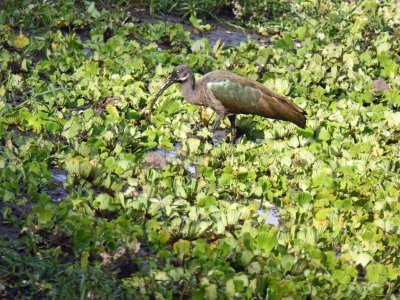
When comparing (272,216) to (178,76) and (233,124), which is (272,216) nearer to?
(233,124)

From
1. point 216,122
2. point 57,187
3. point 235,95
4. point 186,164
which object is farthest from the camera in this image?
point 216,122

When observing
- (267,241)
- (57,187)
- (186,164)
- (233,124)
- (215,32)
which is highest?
(267,241)

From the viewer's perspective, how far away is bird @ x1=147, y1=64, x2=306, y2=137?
309 inches

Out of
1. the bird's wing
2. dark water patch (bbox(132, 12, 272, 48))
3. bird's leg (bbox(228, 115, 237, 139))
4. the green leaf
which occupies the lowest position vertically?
dark water patch (bbox(132, 12, 272, 48))

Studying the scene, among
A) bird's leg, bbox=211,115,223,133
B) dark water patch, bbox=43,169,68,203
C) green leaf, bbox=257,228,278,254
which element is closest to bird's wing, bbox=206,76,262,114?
bird's leg, bbox=211,115,223,133

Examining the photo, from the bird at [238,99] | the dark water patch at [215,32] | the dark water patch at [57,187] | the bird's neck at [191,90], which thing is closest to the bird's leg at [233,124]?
the bird at [238,99]

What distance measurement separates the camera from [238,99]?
310 inches

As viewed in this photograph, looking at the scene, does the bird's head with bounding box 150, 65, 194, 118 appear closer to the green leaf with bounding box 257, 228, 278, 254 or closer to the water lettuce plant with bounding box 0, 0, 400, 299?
the water lettuce plant with bounding box 0, 0, 400, 299

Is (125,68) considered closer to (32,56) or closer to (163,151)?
(32,56)

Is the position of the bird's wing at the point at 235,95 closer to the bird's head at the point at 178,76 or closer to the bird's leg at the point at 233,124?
the bird's leg at the point at 233,124

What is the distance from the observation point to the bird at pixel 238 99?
7.86 meters

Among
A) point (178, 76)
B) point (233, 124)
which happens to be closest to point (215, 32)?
point (178, 76)

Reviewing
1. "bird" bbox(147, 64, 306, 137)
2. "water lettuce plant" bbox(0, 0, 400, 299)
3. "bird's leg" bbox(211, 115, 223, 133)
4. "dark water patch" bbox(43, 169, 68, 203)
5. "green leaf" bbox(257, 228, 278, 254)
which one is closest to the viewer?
"water lettuce plant" bbox(0, 0, 400, 299)

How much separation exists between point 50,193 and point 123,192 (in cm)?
48
